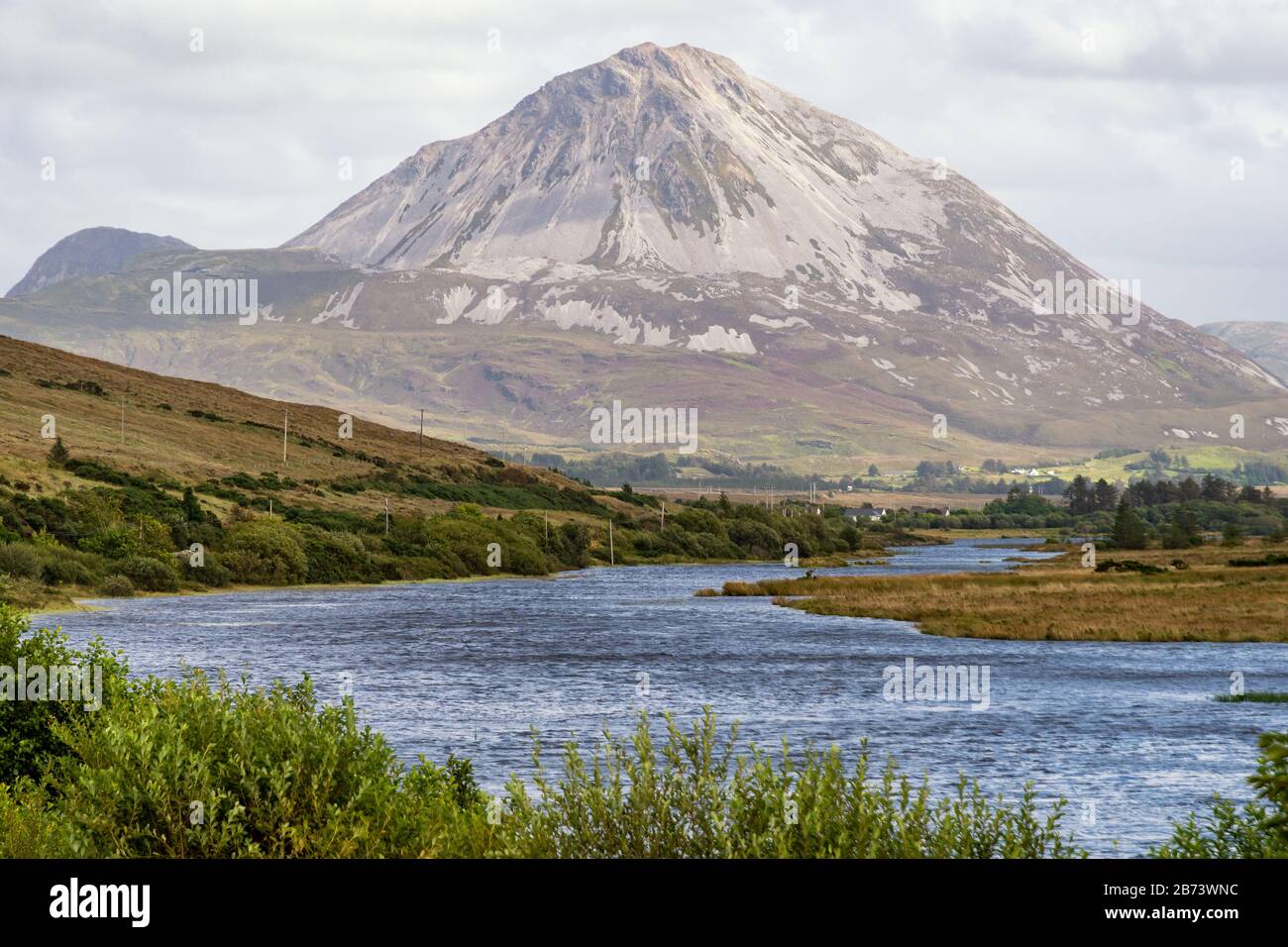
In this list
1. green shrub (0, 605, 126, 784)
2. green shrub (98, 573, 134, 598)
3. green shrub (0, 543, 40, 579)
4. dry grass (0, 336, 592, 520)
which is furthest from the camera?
dry grass (0, 336, 592, 520)

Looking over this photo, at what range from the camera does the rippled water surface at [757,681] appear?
4203 cm

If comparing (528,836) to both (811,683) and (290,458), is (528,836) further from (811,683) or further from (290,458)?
(290,458)

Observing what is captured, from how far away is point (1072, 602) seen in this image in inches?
3905

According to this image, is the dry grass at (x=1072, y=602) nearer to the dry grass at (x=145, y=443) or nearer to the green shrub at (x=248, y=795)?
the dry grass at (x=145, y=443)

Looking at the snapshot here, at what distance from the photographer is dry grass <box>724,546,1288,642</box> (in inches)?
3327

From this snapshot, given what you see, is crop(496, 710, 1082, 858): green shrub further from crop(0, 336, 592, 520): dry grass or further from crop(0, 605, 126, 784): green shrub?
crop(0, 336, 592, 520): dry grass

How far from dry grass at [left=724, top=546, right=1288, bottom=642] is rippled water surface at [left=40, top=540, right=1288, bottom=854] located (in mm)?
2640

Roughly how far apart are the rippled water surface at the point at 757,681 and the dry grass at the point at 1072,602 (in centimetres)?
264

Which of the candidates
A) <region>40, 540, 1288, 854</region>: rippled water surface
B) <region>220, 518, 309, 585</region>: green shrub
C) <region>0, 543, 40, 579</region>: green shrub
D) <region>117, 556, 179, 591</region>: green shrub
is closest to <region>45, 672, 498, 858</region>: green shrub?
<region>40, 540, 1288, 854</region>: rippled water surface

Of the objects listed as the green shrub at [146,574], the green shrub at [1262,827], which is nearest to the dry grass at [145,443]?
the green shrub at [146,574]

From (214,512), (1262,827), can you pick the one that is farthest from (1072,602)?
(1262,827)

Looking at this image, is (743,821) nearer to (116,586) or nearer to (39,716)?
(39,716)

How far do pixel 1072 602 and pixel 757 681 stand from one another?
4100 cm
